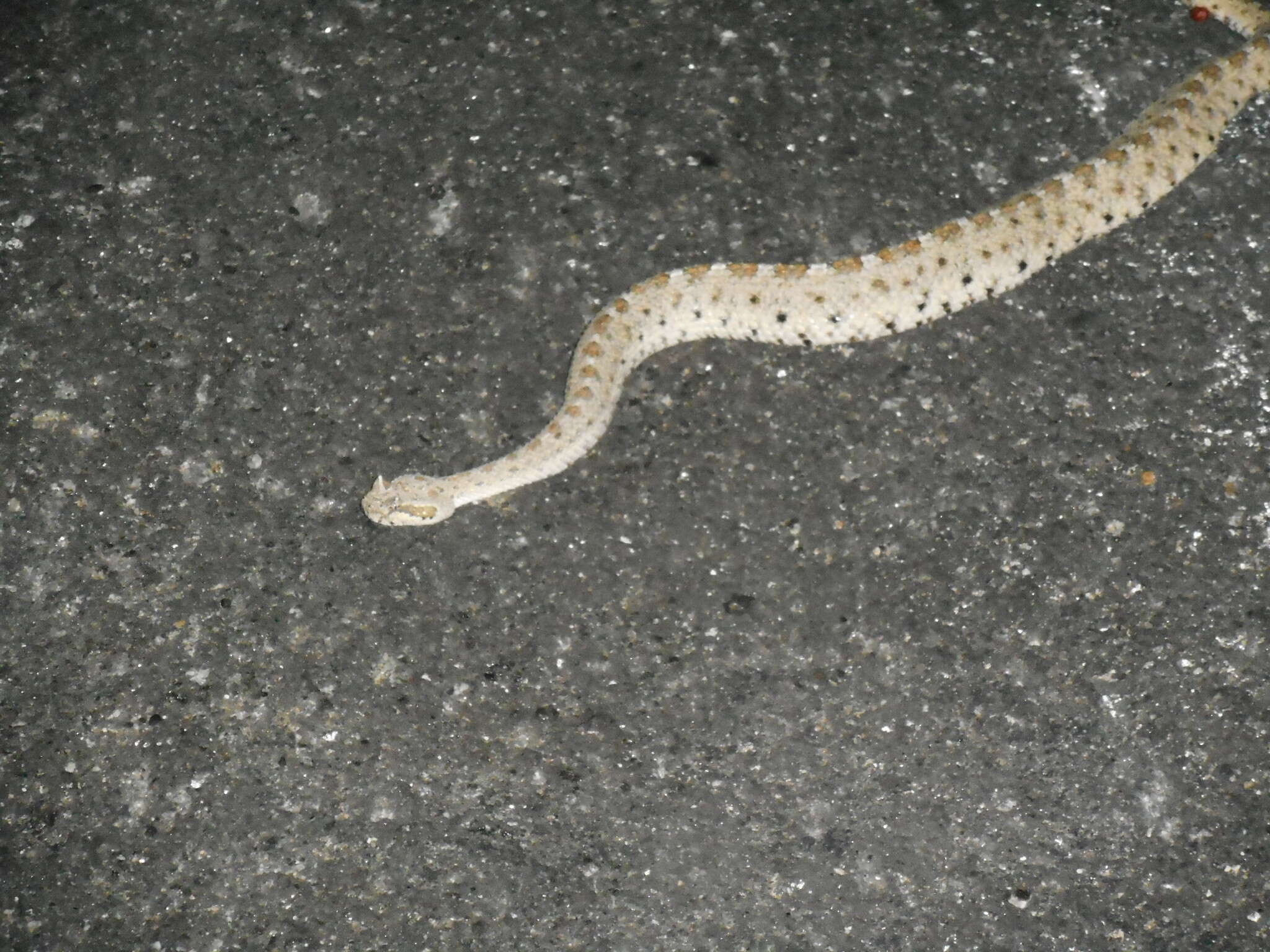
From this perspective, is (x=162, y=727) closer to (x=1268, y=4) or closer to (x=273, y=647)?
A: (x=273, y=647)

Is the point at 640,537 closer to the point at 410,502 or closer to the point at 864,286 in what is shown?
the point at 410,502

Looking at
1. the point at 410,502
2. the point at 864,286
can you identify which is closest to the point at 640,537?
the point at 410,502

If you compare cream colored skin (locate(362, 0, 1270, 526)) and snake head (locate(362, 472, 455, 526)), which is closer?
snake head (locate(362, 472, 455, 526))

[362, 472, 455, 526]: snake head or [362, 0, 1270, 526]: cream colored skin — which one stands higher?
[362, 0, 1270, 526]: cream colored skin

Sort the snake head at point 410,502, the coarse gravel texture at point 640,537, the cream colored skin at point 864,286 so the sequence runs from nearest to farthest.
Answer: the coarse gravel texture at point 640,537 < the snake head at point 410,502 < the cream colored skin at point 864,286

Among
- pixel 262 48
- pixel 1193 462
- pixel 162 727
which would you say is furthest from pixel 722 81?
pixel 162 727

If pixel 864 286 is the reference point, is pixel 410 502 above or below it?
Result: below
